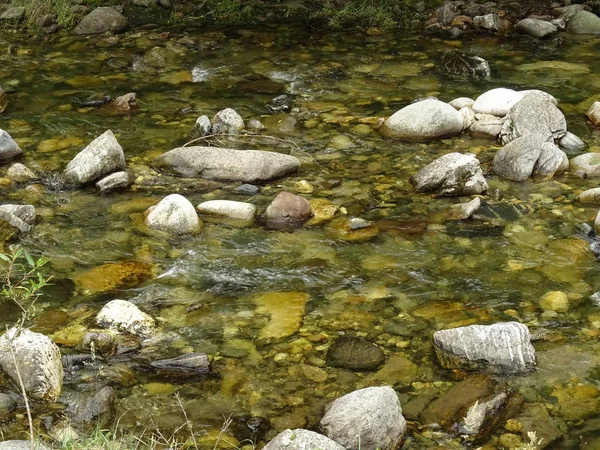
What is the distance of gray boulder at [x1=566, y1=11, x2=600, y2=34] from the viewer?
853cm

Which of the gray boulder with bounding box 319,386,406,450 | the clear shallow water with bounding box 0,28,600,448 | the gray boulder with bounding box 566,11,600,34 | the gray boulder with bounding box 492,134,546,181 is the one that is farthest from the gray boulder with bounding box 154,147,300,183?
the gray boulder with bounding box 566,11,600,34

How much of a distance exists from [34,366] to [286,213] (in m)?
1.92

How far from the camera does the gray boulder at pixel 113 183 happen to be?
5.29m

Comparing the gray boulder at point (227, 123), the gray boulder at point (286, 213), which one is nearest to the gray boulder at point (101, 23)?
the gray boulder at point (227, 123)

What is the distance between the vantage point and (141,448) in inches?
116

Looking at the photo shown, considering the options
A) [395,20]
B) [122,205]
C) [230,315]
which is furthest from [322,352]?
[395,20]

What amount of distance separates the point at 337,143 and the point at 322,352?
2.58m

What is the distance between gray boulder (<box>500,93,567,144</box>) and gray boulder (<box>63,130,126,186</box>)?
262 cm

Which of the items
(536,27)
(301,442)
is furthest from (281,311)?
(536,27)

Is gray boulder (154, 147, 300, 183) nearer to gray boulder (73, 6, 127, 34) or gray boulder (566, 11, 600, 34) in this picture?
gray boulder (73, 6, 127, 34)

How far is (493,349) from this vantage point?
11.7 feet

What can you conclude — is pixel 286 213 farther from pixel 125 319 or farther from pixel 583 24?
pixel 583 24

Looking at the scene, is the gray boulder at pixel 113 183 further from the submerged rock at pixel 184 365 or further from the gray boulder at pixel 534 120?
the gray boulder at pixel 534 120

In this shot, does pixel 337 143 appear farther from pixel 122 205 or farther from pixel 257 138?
pixel 122 205
